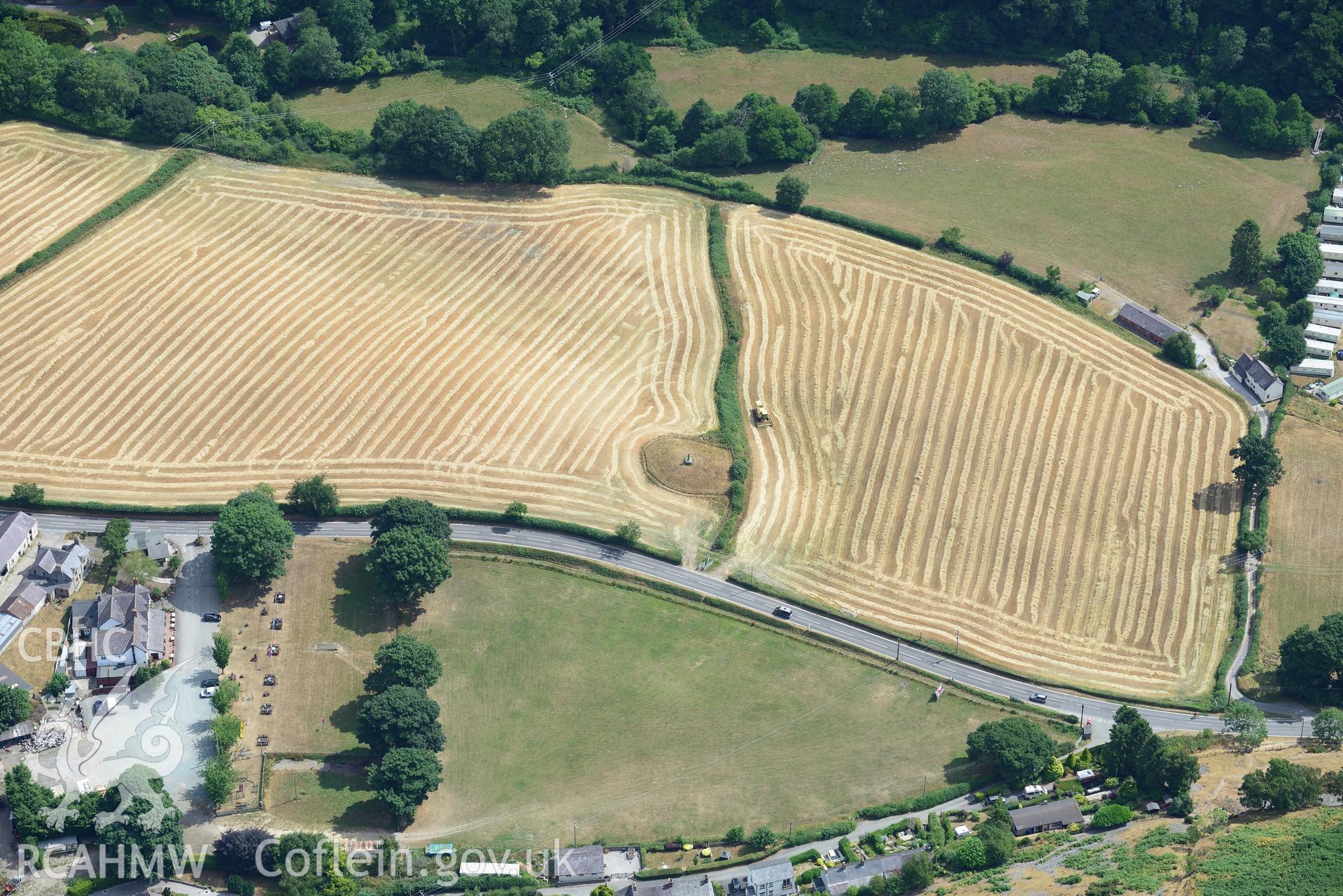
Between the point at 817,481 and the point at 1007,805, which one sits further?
the point at 817,481

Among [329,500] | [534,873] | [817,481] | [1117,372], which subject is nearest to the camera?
[534,873]

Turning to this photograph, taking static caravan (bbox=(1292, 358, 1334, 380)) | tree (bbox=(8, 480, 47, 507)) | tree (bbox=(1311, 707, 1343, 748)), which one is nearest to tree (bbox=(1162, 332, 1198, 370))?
static caravan (bbox=(1292, 358, 1334, 380))

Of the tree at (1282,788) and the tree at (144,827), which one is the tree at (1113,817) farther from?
the tree at (144,827)

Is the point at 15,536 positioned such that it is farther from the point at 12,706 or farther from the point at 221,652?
the point at 221,652

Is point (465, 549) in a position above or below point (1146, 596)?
above

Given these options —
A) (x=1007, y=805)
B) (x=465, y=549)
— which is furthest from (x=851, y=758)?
(x=465, y=549)

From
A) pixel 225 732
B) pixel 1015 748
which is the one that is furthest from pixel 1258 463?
pixel 225 732

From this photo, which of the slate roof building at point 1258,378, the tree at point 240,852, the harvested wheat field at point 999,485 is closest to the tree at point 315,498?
the tree at point 240,852

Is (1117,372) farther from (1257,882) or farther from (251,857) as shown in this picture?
(251,857)
